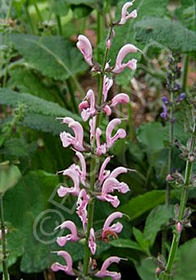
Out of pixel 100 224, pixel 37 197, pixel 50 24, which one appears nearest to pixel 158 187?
pixel 100 224

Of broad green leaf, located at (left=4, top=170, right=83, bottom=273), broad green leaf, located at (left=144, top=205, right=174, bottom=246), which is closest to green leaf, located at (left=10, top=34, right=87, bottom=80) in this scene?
broad green leaf, located at (left=4, top=170, right=83, bottom=273)

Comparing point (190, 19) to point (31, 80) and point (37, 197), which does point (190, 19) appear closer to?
point (31, 80)

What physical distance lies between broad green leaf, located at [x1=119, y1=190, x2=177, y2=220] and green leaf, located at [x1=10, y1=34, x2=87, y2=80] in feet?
1.65

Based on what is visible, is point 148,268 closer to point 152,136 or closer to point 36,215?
point 36,215

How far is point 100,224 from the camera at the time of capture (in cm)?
149

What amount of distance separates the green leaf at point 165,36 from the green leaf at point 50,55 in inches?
19.9

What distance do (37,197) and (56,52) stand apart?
1.94 ft

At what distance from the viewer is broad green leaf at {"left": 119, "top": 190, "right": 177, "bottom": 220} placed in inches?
58.7

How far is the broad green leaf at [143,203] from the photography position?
1.49 metres

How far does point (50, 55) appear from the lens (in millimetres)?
1845

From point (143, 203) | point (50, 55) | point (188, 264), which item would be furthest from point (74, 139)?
point (50, 55)

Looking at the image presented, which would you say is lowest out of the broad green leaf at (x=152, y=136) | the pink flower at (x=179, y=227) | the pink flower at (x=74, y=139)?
the pink flower at (x=179, y=227)

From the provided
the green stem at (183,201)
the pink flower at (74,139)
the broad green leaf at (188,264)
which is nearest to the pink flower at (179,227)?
the green stem at (183,201)

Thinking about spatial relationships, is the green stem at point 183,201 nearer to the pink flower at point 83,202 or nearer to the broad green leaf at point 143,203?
the pink flower at point 83,202
